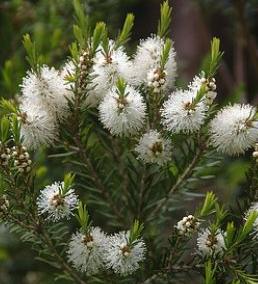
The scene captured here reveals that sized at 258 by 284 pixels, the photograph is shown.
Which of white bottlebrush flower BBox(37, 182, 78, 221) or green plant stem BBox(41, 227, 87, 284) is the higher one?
white bottlebrush flower BBox(37, 182, 78, 221)

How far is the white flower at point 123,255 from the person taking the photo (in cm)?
75

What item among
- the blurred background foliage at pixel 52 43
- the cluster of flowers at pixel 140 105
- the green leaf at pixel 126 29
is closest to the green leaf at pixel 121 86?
the cluster of flowers at pixel 140 105

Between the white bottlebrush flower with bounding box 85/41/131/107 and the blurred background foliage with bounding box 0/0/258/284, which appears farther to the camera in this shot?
the blurred background foliage with bounding box 0/0/258/284

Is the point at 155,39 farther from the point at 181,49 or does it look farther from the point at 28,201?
the point at 181,49

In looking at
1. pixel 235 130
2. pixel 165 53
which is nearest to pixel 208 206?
pixel 235 130

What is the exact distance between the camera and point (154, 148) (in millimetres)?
809

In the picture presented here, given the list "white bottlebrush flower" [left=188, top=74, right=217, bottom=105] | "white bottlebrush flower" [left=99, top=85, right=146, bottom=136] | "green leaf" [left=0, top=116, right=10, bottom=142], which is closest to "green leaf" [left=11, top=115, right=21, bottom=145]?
"green leaf" [left=0, top=116, right=10, bottom=142]

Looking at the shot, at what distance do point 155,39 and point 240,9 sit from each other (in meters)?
0.53

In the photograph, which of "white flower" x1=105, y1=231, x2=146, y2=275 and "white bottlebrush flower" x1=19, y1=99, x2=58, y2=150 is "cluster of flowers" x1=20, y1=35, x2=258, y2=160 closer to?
"white bottlebrush flower" x1=19, y1=99, x2=58, y2=150

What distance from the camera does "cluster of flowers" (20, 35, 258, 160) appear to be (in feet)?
2.56

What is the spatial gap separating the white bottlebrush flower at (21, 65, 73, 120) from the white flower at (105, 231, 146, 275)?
8.1 inches

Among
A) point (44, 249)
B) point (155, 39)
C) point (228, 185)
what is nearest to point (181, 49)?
point (228, 185)

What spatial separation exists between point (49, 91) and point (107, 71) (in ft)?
0.29

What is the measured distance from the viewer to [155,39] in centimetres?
87
